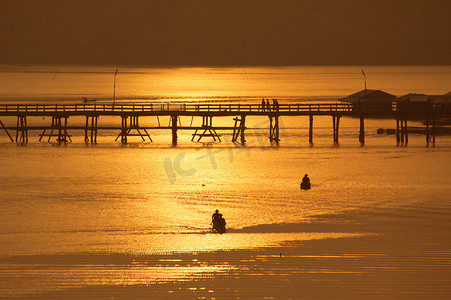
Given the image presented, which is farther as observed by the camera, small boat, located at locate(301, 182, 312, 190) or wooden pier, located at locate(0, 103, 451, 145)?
wooden pier, located at locate(0, 103, 451, 145)

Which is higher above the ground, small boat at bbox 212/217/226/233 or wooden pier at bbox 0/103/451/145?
wooden pier at bbox 0/103/451/145

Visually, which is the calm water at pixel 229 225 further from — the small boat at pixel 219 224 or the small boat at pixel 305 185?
the small boat at pixel 305 185

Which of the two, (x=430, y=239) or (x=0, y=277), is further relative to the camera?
(x=430, y=239)

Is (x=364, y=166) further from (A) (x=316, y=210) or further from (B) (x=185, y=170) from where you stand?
(A) (x=316, y=210)

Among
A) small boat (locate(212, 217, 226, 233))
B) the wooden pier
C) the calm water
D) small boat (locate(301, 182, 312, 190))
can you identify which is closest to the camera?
the calm water

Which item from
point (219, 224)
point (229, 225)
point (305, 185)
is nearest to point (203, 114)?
point (305, 185)

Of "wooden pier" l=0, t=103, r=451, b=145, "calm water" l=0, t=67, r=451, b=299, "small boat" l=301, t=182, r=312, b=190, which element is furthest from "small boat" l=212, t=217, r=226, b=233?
"wooden pier" l=0, t=103, r=451, b=145

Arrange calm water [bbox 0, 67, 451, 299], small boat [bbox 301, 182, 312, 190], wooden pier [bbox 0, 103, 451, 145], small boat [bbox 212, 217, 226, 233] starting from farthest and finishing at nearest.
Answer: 1. wooden pier [bbox 0, 103, 451, 145]
2. small boat [bbox 301, 182, 312, 190]
3. small boat [bbox 212, 217, 226, 233]
4. calm water [bbox 0, 67, 451, 299]

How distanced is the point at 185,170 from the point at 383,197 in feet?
58.5

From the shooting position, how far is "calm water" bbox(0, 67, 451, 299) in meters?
24.5

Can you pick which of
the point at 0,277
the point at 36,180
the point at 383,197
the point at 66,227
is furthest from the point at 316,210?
the point at 36,180

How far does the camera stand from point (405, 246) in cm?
2931

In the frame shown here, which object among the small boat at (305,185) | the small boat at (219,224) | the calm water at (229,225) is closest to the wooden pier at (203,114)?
the calm water at (229,225)

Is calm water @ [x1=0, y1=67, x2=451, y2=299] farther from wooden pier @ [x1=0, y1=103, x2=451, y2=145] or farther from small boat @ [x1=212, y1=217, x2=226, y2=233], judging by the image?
wooden pier @ [x1=0, y1=103, x2=451, y2=145]
